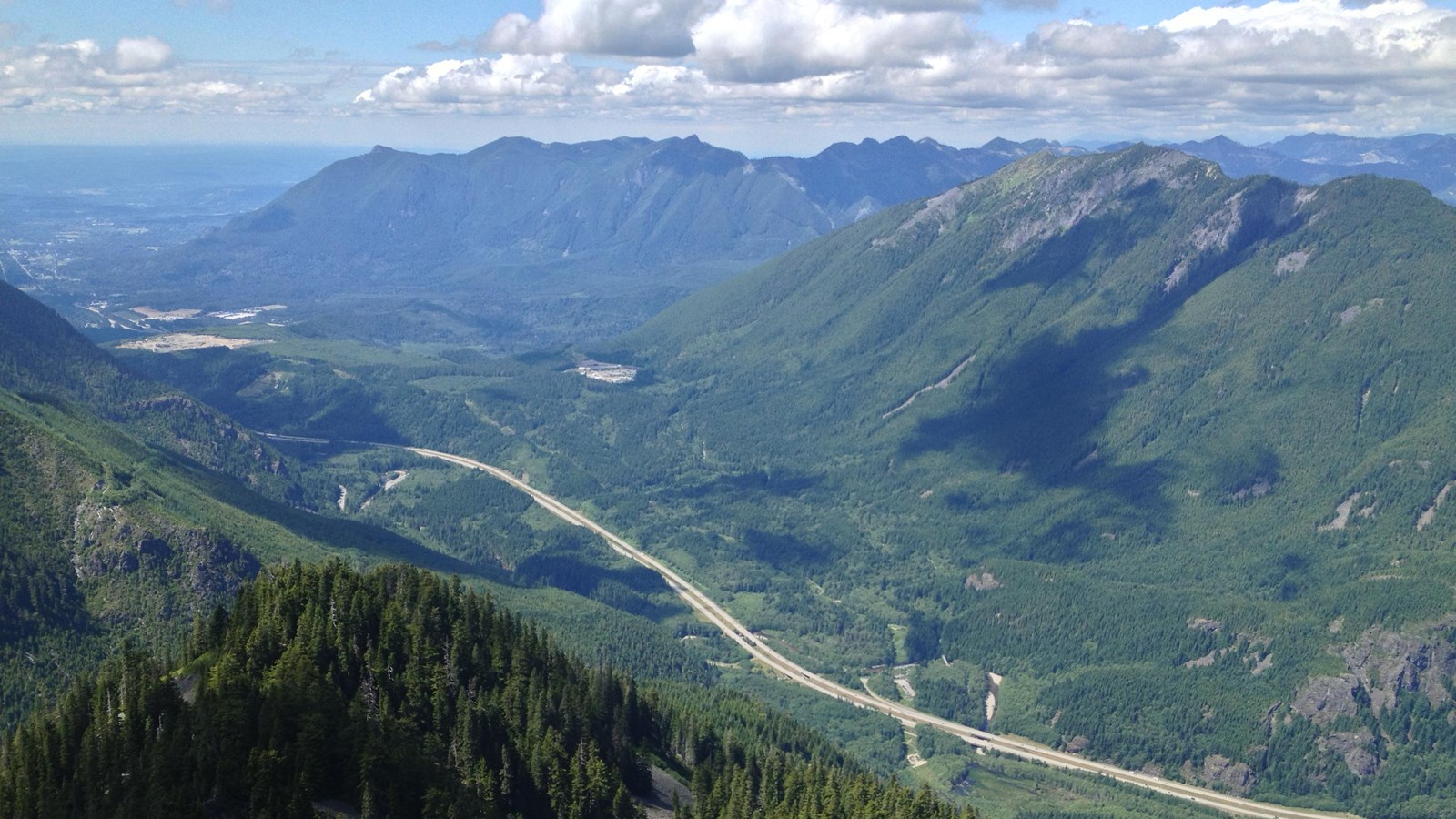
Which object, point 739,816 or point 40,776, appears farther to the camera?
point 739,816

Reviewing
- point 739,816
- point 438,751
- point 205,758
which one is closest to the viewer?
point 205,758

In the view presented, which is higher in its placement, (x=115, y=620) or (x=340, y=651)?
(x=340, y=651)

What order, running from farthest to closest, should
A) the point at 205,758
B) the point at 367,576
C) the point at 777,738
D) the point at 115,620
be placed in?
the point at 115,620
the point at 777,738
the point at 367,576
the point at 205,758

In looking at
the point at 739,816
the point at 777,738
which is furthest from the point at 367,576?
the point at 777,738

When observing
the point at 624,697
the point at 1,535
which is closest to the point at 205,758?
the point at 624,697

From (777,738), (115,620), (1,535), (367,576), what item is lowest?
(777,738)

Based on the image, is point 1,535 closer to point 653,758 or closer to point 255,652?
point 255,652
